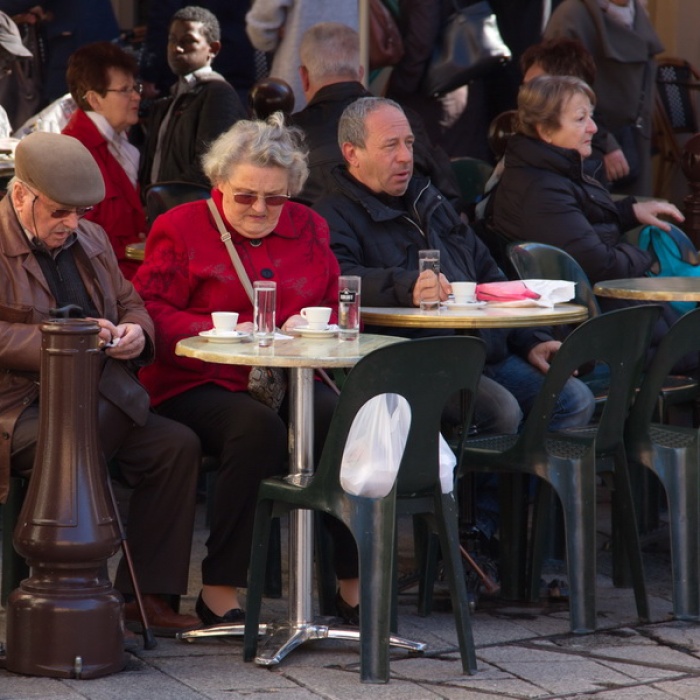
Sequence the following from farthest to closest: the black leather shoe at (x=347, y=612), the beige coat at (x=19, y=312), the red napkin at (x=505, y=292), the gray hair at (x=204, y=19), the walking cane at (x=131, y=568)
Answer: the gray hair at (x=204, y=19) → the red napkin at (x=505, y=292) → the black leather shoe at (x=347, y=612) → the beige coat at (x=19, y=312) → the walking cane at (x=131, y=568)

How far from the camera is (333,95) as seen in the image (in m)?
6.89

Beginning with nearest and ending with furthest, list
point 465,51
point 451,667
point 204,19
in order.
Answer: point 451,667 < point 204,19 < point 465,51

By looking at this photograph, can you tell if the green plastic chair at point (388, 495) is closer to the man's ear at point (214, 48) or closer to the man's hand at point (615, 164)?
the man's ear at point (214, 48)

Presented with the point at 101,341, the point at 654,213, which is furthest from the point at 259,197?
the point at 654,213

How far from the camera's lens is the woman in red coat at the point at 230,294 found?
484 centimetres

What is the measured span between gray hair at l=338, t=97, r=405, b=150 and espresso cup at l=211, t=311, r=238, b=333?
1285mm

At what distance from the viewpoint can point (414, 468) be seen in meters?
4.39

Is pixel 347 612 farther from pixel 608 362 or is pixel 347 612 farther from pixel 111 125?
pixel 111 125

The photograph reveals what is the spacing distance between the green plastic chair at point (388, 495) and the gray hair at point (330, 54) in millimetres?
2813

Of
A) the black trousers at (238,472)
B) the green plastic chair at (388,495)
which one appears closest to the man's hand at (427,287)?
the black trousers at (238,472)

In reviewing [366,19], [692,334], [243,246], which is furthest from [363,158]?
[366,19]

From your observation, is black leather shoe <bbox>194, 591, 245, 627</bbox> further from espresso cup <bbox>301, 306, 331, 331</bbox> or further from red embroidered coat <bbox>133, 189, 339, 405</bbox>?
espresso cup <bbox>301, 306, 331, 331</bbox>

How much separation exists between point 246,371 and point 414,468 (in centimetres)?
88

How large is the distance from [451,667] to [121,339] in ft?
4.44
